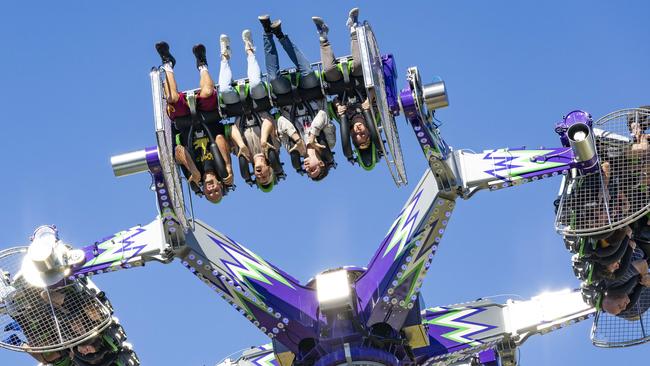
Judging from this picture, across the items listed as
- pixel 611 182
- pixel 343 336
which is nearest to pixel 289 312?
pixel 343 336

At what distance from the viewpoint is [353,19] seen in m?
30.9

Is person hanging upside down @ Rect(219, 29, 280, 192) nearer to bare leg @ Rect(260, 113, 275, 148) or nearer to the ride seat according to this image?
bare leg @ Rect(260, 113, 275, 148)

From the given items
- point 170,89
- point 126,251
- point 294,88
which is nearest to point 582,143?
point 294,88

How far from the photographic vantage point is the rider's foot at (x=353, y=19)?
30.8 m

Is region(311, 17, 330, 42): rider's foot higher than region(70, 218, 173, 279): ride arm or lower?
higher

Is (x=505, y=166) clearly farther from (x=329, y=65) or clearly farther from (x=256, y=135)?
(x=256, y=135)

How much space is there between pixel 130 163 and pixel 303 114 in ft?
11.0

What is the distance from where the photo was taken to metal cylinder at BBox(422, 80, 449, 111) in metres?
30.5

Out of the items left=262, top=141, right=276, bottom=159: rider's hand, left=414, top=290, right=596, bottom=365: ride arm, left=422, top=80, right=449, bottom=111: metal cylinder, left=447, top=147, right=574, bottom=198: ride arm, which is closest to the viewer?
left=422, top=80, right=449, bottom=111: metal cylinder

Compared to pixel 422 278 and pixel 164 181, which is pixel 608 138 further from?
pixel 164 181

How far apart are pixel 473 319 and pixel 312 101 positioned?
501 centimetres

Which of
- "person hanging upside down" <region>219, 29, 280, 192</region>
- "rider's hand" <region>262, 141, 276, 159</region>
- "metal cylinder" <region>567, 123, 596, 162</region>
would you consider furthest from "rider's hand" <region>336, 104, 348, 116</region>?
"metal cylinder" <region>567, 123, 596, 162</region>

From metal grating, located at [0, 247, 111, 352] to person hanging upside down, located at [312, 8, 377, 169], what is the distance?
560cm

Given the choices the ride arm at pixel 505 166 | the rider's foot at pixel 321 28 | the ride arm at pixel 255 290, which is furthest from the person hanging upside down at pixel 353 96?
the ride arm at pixel 255 290
